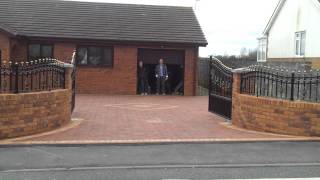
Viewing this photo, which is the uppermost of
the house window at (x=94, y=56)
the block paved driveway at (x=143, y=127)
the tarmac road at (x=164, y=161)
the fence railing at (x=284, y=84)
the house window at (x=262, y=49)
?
the house window at (x=262, y=49)

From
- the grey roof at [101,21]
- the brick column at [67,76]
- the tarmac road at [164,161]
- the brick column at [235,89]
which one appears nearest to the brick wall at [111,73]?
the grey roof at [101,21]

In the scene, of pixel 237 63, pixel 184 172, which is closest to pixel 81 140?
pixel 184 172

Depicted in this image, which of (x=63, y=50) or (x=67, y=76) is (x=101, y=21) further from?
(x=67, y=76)

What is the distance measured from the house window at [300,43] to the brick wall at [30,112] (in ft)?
71.9

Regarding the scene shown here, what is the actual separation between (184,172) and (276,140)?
334 cm

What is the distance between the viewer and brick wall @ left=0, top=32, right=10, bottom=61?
72.6 ft

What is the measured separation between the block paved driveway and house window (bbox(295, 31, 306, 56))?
52.2 feet

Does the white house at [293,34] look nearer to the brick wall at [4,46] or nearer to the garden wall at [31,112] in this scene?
the brick wall at [4,46]

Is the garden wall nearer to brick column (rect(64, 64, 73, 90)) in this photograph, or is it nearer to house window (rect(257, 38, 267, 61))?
brick column (rect(64, 64, 73, 90))

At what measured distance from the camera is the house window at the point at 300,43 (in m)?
31.3

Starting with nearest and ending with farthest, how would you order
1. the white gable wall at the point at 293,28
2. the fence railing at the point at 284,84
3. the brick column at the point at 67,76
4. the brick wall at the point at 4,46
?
the fence railing at the point at 284,84 < the brick column at the point at 67,76 < the brick wall at the point at 4,46 < the white gable wall at the point at 293,28

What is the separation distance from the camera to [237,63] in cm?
3052

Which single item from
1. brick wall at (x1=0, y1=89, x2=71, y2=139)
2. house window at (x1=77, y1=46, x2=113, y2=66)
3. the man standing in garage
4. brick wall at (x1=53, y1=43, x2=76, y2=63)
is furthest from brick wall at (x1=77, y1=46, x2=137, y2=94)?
brick wall at (x1=0, y1=89, x2=71, y2=139)

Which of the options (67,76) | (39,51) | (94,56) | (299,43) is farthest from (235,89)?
(299,43)
